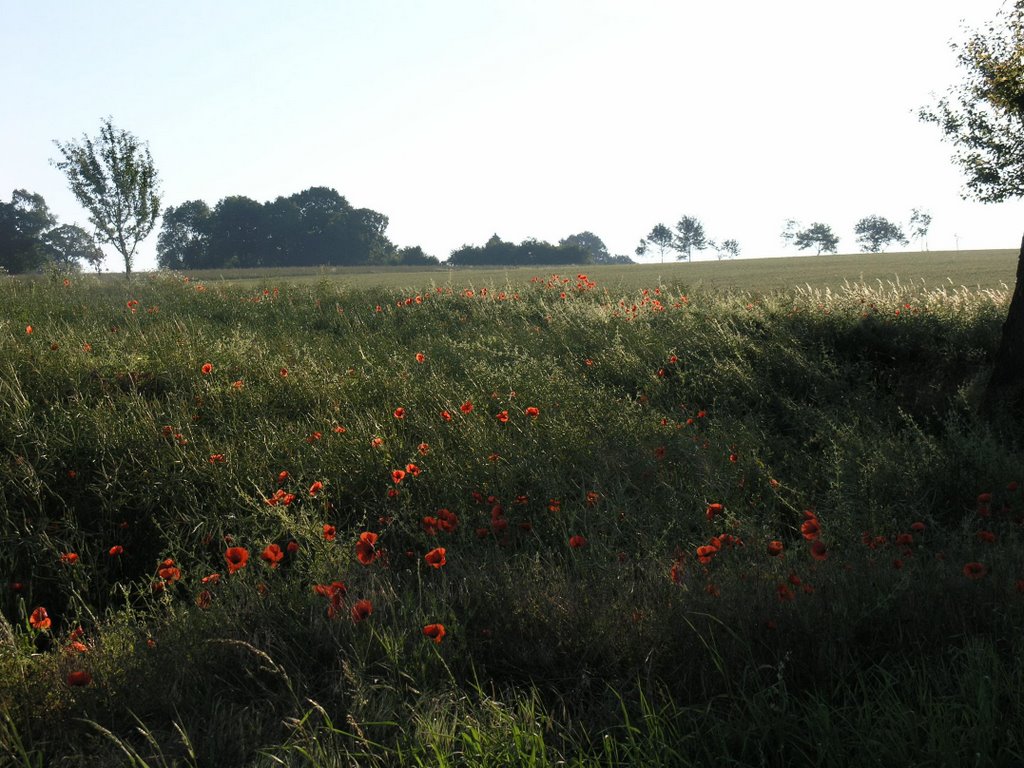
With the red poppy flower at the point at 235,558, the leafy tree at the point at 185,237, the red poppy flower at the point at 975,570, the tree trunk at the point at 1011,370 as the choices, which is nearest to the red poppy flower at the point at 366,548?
the red poppy flower at the point at 235,558

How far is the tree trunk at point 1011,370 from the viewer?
645cm

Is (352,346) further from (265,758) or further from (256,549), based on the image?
(265,758)

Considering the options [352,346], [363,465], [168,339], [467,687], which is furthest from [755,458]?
[168,339]

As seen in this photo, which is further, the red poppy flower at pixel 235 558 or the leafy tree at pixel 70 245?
the leafy tree at pixel 70 245

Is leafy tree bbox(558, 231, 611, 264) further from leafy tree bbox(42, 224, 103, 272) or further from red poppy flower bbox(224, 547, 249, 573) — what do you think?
red poppy flower bbox(224, 547, 249, 573)

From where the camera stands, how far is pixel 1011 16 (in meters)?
8.66

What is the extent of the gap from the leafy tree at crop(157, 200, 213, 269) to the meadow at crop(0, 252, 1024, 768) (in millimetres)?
64895

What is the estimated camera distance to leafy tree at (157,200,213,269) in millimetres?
69100

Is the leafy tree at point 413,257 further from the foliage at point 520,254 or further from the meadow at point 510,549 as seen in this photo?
the meadow at point 510,549

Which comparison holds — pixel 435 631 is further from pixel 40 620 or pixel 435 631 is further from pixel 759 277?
pixel 759 277

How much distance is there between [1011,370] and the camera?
6.54m

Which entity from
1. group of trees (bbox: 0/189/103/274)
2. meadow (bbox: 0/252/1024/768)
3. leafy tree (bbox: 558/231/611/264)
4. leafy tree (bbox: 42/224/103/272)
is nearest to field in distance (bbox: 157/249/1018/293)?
meadow (bbox: 0/252/1024/768)

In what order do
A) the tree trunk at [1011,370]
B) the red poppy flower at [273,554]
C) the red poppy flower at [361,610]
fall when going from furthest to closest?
the tree trunk at [1011,370] < the red poppy flower at [273,554] < the red poppy flower at [361,610]

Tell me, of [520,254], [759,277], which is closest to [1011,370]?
[759,277]
